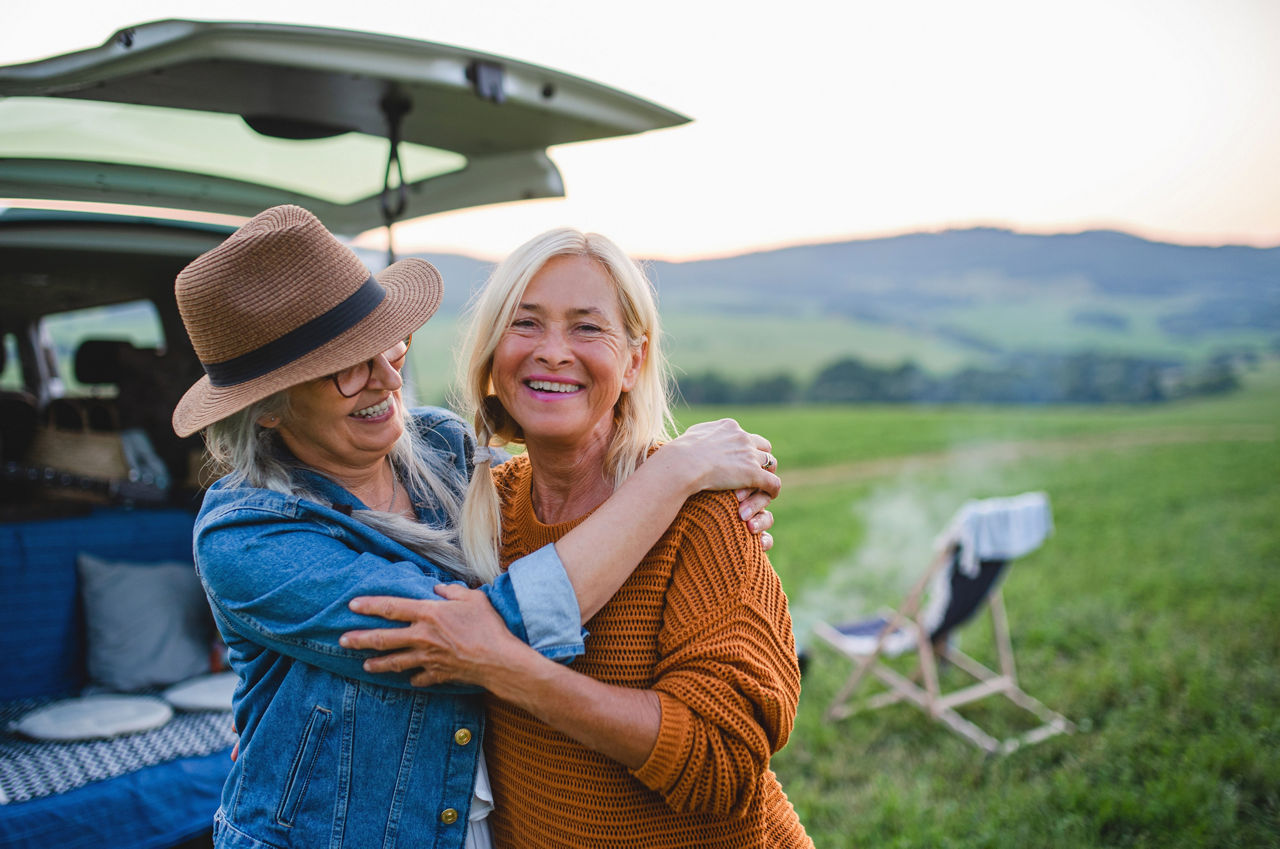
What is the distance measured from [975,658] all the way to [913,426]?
2090 cm

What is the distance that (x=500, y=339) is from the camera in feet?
6.16

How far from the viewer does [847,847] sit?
11.7ft

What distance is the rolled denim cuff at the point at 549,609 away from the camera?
143 cm

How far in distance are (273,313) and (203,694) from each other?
282cm

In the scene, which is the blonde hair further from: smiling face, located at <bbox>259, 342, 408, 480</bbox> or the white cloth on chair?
the white cloth on chair

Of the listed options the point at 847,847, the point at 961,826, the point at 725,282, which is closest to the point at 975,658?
the point at 961,826

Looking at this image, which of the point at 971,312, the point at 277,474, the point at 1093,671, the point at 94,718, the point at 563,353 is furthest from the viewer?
the point at 971,312

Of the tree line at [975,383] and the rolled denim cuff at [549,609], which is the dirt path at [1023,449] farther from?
the rolled denim cuff at [549,609]

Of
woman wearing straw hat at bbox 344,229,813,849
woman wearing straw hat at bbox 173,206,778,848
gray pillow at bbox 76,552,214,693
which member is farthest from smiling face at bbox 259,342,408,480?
gray pillow at bbox 76,552,214,693

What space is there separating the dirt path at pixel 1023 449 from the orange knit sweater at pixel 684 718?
14935 millimetres

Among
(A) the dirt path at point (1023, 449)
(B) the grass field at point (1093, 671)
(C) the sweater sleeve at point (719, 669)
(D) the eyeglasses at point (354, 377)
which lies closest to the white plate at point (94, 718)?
(D) the eyeglasses at point (354, 377)

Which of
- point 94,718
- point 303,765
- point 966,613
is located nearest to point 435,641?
point 303,765

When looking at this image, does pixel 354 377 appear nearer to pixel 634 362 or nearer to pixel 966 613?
pixel 634 362

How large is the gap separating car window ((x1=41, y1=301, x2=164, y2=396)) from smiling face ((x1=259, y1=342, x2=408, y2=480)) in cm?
377
